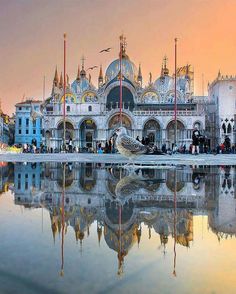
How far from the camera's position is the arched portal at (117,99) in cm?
5978


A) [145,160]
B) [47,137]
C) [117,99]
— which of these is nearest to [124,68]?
[117,99]

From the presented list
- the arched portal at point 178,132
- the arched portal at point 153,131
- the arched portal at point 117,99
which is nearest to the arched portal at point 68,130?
the arched portal at point 117,99

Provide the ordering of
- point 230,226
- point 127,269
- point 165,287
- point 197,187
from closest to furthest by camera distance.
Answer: point 165,287 → point 127,269 → point 230,226 → point 197,187

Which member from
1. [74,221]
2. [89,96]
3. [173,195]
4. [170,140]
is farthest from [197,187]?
[89,96]

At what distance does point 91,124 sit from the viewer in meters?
59.9

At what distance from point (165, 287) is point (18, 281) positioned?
0.93 m

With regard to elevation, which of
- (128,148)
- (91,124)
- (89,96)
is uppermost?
(89,96)

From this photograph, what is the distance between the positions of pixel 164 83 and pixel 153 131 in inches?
531

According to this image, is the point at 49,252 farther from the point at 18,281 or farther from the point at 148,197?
the point at 148,197

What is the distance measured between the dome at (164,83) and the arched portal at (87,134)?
14.7 m

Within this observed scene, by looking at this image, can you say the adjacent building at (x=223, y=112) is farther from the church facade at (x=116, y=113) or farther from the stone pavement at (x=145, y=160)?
the stone pavement at (x=145, y=160)

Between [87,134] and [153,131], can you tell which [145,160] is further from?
[87,134]

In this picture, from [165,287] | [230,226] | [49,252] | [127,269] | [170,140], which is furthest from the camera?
[170,140]

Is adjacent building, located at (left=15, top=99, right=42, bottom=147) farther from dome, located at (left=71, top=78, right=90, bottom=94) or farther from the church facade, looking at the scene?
the church facade
